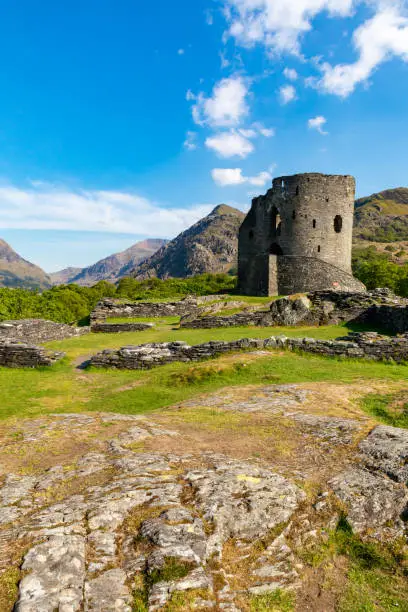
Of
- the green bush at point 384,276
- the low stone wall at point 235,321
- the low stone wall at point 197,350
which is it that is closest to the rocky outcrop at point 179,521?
the low stone wall at point 197,350

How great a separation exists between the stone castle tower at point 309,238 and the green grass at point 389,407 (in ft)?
93.4

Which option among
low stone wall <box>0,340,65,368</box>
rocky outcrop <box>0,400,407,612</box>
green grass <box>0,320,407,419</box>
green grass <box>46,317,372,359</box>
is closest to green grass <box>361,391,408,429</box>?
green grass <box>0,320,407,419</box>

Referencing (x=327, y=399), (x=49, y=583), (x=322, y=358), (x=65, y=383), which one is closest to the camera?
(x=49, y=583)

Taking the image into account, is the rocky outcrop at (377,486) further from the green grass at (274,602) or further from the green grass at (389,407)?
the green grass at (389,407)

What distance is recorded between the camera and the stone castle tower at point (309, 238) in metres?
36.8

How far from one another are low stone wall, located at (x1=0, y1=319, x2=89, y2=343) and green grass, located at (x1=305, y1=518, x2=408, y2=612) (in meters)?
18.1

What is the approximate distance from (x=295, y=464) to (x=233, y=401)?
385cm

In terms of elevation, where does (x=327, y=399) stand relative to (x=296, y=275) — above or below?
below

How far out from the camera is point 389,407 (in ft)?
26.8

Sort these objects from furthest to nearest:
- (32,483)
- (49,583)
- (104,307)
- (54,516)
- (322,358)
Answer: (104,307)
(322,358)
(32,483)
(54,516)
(49,583)

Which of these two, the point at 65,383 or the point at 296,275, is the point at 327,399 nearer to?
the point at 65,383

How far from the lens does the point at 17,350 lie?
1467cm

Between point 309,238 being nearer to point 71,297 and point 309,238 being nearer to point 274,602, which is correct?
point 71,297

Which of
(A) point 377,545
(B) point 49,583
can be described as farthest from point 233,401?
(B) point 49,583
